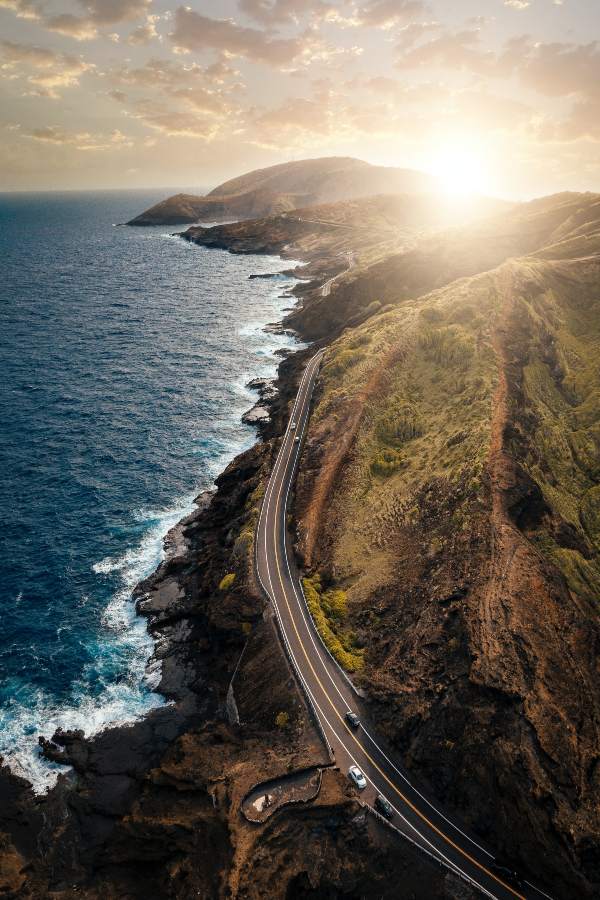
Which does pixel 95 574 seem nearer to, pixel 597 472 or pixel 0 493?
pixel 0 493

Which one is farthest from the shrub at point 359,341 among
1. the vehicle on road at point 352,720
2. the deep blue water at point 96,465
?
the vehicle on road at point 352,720

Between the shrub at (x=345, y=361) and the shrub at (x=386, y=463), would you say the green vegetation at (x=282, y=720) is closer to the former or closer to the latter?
the shrub at (x=386, y=463)

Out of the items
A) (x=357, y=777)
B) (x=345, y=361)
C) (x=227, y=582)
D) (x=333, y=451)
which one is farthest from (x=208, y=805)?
(x=345, y=361)

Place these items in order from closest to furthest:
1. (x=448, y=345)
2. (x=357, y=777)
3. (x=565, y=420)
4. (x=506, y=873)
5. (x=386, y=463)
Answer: (x=506, y=873) → (x=357, y=777) → (x=386, y=463) → (x=565, y=420) → (x=448, y=345)

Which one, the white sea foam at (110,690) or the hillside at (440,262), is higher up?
the hillside at (440,262)

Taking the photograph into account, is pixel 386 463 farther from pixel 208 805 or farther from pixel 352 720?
pixel 208 805
